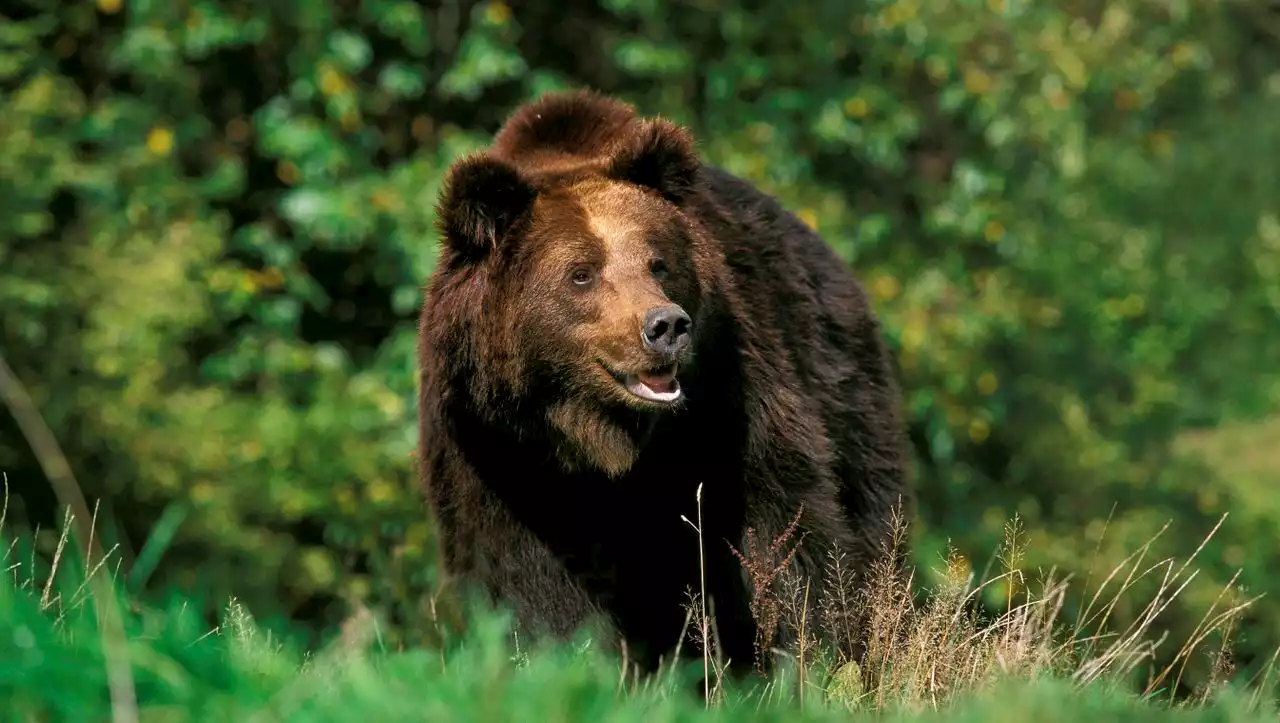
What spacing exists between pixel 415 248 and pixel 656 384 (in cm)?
508

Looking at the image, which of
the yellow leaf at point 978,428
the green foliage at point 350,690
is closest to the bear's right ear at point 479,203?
the green foliage at point 350,690

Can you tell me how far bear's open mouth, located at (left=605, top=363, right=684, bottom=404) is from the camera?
5.50 metres

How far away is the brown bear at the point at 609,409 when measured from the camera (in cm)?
573

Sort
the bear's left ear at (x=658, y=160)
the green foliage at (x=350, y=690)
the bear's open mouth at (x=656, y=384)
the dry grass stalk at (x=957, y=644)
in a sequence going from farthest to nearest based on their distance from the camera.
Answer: the bear's left ear at (x=658, y=160) → the bear's open mouth at (x=656, y=384) → the dry grass stalk at (x=957, y=644) → the green foliage at (x=350, y=690)

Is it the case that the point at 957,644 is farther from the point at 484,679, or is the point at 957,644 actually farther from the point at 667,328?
the point at 484,679

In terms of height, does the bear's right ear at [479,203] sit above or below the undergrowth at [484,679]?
above

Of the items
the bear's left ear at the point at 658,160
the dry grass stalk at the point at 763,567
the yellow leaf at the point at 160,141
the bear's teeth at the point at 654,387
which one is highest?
the bear's left ear at the point at 658,160

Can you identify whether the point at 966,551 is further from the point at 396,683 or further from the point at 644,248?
the point at 396,683

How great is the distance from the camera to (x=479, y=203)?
5742 millimetres

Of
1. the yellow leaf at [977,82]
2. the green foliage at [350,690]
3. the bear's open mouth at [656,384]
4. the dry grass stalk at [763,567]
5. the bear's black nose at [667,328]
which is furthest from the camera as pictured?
the yellow leaf at [977,82]

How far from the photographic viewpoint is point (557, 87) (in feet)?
36.2

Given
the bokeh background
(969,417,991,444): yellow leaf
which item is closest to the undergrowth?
the bokeh background

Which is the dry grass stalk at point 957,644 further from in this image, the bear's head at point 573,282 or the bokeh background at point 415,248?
the bokeh background at point 415,248

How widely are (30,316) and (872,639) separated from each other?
22.5ft
